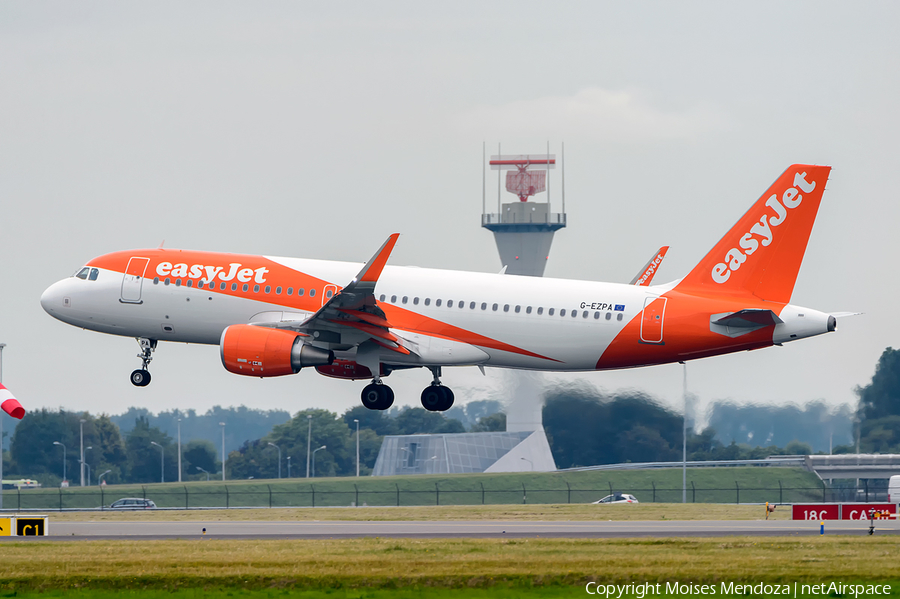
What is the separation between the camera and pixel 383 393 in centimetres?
5234

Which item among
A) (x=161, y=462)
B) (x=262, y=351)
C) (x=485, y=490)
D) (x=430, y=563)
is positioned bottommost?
(x=485, y=490)

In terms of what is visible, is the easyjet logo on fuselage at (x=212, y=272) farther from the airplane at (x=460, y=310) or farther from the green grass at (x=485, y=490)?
the green grass at (x=485, y=490)

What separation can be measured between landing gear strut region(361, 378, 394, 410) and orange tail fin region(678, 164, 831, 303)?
39.8 ft

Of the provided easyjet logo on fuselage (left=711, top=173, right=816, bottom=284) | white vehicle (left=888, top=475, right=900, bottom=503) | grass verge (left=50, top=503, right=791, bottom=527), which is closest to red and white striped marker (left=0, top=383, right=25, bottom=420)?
grass verge (left=50, top=503, right=791, bottom=527)

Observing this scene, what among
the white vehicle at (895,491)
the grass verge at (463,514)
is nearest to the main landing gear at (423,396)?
the grass verge at (463,514)

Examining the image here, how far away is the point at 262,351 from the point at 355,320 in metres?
3.63

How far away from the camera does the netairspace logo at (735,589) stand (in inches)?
1195

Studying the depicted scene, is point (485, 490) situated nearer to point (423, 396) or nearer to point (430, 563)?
point (423, 396)

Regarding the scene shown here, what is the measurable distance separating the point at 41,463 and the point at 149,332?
7652 centimetres

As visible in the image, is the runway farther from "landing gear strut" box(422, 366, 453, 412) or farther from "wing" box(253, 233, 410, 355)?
"wing" box(253, 233, 410, 355)

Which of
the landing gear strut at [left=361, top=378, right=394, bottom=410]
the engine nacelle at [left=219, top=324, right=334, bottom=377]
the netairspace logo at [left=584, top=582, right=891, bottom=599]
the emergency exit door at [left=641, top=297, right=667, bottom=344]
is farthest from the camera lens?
the landing gear strut at [left=361, top=378, right=394, bottom=410]

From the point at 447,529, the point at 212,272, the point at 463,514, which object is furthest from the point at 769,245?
the point at 212,272

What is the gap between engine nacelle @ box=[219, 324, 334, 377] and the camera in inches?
1938

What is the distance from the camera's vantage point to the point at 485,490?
102 meters
